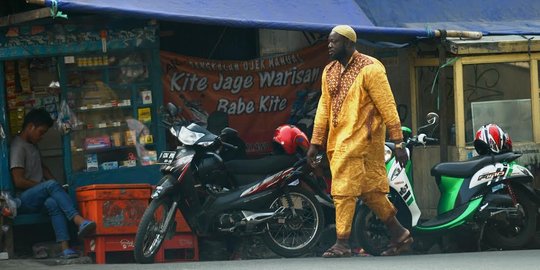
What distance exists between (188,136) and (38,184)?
1.41 metres

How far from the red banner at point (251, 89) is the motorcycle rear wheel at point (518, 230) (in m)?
2.34

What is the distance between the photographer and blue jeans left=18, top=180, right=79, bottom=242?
9188 mm

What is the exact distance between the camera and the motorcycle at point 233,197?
900cm

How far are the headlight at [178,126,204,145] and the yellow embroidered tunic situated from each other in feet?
3.20

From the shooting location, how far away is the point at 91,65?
10.0 meters

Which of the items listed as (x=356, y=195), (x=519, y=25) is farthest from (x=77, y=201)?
(x=519, y=25)

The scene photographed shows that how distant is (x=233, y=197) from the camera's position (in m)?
9.27

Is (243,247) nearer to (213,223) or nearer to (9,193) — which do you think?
(213,223)

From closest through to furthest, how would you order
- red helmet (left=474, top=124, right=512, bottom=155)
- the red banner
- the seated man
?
the seated man → red helmet (left=474, top=124, right=512, bottom=155) → the red banner

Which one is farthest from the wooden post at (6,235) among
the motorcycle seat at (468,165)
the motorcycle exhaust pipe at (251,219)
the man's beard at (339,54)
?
the motorcycle seat at (468,165)

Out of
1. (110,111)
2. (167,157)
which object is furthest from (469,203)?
(110,111)

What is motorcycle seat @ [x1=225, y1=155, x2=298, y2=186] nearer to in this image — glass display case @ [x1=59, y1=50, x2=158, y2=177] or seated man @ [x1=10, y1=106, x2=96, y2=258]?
glass display case @ [x1=59, y1=50, x2=158, y2=177]

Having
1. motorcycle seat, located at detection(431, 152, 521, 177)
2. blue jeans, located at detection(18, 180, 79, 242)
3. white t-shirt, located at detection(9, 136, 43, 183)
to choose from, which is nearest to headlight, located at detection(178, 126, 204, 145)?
blue jeans, located at detection(18, 180, 79, 242)

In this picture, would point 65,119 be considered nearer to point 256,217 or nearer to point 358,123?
point 256,217
